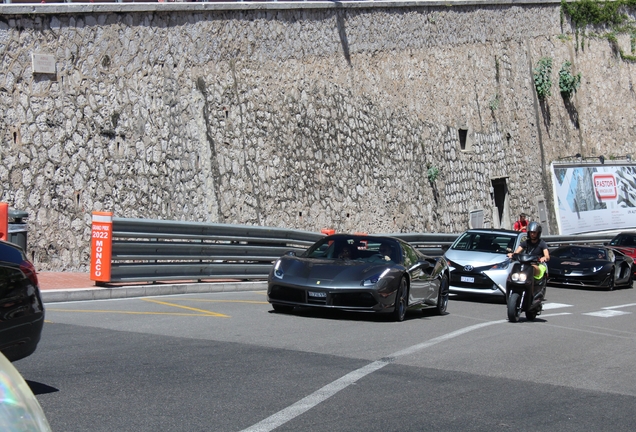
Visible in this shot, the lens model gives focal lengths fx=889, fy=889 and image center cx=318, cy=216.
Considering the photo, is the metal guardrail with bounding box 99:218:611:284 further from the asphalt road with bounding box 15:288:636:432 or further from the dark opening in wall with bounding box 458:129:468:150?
Answer: the dark opening in wall with bounding box 458:129:468:150

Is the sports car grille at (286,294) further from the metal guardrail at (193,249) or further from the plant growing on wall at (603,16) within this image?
the plant growing on wall at (603,16)

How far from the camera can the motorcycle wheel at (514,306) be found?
1438cm

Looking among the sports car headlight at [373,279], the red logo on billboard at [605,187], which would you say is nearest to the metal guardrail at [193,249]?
the sports car headlight at [373,279]

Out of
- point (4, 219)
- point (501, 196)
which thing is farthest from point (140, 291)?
point (501, 196)

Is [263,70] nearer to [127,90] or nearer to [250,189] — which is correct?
[250,189]

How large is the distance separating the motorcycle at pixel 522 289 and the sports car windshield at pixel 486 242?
4728 millimetres

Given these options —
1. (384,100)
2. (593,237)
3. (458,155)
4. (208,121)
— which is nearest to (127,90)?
(208,121)

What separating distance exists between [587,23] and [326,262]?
36260 millimetres

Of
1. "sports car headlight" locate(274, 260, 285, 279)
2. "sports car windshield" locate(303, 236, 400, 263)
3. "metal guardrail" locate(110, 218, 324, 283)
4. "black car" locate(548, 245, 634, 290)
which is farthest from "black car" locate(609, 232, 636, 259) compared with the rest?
"sports car headlight" locate(274, 260, 285, 279)

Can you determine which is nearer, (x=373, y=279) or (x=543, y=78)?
(x=373, y=279)

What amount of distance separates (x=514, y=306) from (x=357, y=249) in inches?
107

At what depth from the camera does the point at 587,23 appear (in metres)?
45.4

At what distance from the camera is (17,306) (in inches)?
259

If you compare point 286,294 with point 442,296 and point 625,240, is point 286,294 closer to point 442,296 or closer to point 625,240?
point 442,296
